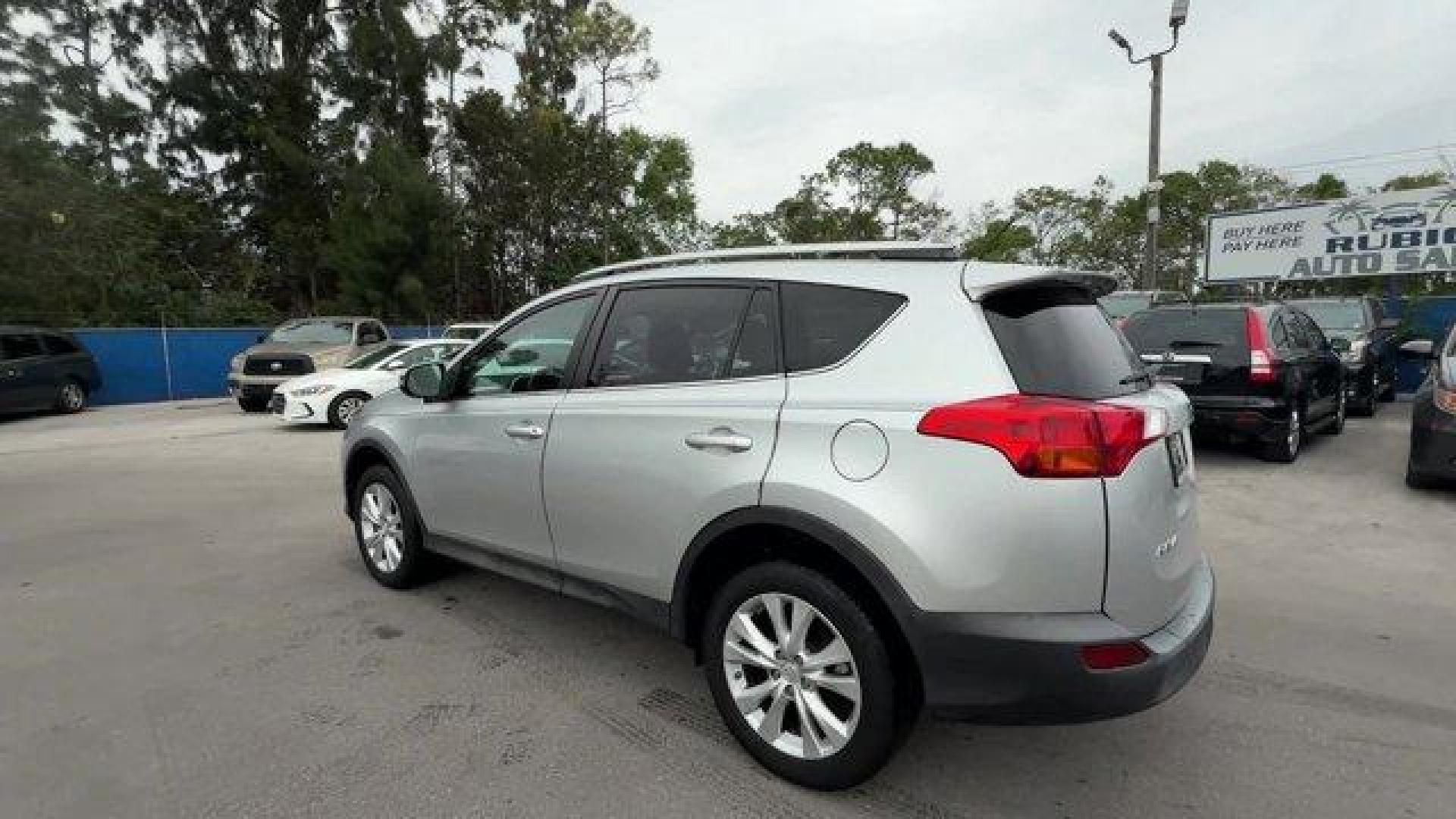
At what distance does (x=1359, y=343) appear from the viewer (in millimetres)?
10641

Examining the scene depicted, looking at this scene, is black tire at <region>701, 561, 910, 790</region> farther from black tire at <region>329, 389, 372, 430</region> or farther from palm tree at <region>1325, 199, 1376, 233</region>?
palm tree at <region>1325, 199, 1376, 233</region>

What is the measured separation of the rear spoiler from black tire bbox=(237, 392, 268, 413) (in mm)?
14745

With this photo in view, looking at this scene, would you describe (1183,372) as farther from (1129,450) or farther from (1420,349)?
(1129,450)

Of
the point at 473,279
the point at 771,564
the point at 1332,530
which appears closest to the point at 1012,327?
the point at 771,564

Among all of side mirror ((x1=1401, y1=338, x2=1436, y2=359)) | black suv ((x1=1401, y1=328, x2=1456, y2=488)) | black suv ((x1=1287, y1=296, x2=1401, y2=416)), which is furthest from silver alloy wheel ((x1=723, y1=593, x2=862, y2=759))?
black suv ((x1=1287, y1=296, x2=1401, y2=416))

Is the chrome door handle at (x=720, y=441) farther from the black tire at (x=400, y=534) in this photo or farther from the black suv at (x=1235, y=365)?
the black suv at (x=1235, y=365)

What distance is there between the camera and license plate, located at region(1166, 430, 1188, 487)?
254cm

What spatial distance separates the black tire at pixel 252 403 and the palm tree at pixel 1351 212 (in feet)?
68.3

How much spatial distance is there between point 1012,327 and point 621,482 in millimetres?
1497

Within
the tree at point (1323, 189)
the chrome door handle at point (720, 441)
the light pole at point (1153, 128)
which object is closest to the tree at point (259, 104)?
the light pole at point (1153, 128)

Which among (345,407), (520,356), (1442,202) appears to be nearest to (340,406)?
(345,407)

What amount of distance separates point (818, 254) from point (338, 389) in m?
10.7

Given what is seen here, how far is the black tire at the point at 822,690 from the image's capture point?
2.38 metres

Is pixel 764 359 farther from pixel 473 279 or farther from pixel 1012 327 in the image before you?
pixel 473 279
